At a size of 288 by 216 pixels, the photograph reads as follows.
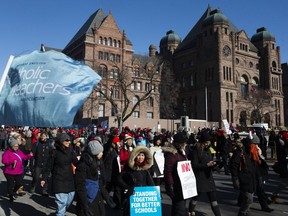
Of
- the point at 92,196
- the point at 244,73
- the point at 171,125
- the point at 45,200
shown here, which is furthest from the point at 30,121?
the point at 244,73

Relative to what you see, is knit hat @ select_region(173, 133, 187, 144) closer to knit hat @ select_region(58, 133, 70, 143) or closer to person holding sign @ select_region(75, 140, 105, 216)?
person holding sign @ select_region(75, 140, 105, 216)

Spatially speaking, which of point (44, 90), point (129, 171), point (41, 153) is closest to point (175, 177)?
point (129, 171)

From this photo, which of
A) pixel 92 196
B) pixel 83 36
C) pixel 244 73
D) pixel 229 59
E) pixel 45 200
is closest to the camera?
pixel 92 196

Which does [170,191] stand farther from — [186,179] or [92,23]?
[92,23]

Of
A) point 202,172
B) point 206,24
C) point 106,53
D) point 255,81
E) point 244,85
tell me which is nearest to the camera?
point 202,172

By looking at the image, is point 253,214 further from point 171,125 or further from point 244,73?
point 244,73

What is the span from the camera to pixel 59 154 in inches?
255

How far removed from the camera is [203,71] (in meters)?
66.4

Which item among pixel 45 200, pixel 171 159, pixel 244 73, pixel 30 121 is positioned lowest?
pixel 45 200

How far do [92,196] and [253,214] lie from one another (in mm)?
4215

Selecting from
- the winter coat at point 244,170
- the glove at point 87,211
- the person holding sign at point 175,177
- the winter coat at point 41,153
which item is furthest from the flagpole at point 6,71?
the winter coat at point 244,170

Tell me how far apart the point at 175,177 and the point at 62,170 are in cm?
229

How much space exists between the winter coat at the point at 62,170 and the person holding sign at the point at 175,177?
1.98 meters

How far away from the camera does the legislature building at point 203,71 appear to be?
59.0 m
